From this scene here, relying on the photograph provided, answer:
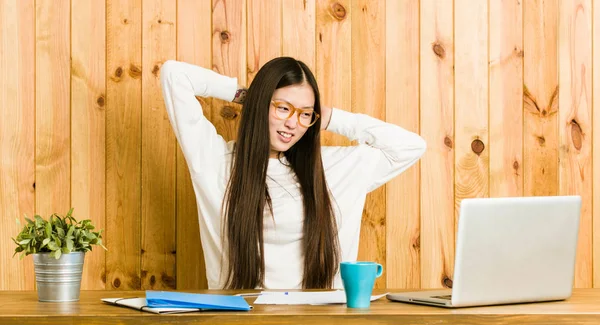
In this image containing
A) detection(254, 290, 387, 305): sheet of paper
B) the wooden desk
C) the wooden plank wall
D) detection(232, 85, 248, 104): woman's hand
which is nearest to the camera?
the wooden desk

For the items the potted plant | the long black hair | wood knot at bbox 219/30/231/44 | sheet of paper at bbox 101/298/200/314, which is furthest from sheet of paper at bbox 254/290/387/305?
wood knot at bbox 219/30/231/44

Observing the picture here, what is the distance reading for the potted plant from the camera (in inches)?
62.7

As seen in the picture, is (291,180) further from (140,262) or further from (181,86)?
(140,262)

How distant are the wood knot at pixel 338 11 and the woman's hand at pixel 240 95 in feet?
1.56

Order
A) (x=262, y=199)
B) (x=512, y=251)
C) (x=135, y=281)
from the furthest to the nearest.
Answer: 1. (x=135, y=281)
2. (x=262, y=199)
3. (x=512, y=251)

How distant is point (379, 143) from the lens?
259 centimetres

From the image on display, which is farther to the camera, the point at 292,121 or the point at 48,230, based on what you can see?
the point at 292,121

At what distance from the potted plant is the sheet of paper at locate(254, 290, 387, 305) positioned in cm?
41

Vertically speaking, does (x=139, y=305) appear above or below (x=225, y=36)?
below

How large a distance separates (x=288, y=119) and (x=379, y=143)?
15.0 inches

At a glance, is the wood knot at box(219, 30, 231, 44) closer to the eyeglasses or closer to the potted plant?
the eyeglasses

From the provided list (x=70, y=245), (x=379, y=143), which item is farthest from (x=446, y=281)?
(x=70, y=245)

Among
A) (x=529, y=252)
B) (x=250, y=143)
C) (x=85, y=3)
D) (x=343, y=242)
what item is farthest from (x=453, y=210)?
(x=85, y=3)

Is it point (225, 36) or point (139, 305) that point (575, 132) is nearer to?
point (225, 36)
